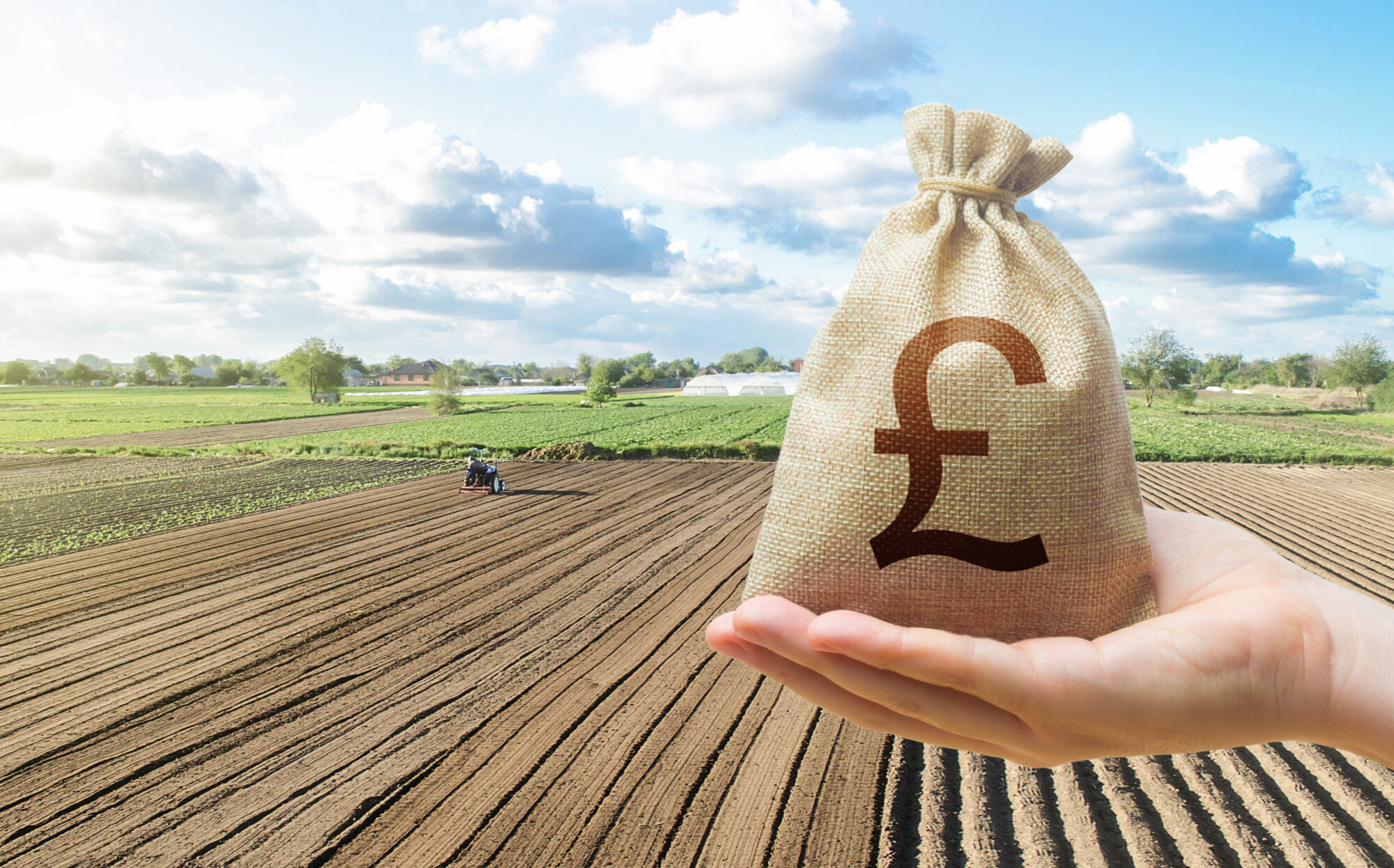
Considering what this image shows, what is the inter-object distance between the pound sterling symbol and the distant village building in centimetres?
→ 8403

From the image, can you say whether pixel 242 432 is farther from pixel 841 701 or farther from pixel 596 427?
pixel 841 701

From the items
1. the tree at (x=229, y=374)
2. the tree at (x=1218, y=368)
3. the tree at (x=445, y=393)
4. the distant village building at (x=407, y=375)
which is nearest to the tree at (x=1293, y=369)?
the tree at (x=1218, y=368)

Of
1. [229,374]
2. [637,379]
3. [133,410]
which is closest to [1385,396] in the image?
[637,379]

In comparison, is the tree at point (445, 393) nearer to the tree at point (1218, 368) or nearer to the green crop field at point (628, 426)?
the green crop field at point (628, 426)

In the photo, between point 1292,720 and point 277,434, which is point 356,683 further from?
point 277,434

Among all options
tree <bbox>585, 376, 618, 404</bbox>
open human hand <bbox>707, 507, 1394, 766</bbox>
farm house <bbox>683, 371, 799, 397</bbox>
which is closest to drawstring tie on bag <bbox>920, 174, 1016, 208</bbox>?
open human hand <bbox>707, 507, 1394, 766</bbox>

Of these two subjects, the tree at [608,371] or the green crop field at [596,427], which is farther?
the tree at [608,371]

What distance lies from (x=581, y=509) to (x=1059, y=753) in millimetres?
10995

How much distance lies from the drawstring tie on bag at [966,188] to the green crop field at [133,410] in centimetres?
3156

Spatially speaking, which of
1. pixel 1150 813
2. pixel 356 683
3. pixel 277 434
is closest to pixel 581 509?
pixel 356 683

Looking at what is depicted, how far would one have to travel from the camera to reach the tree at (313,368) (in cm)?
5088

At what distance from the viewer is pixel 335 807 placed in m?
3.95

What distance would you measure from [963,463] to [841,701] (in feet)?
1.54

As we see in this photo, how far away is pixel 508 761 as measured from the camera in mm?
4359
